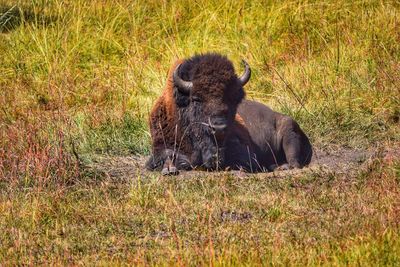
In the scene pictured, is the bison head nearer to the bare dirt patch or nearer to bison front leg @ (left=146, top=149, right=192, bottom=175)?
bison front leg @ (left=146, top=149, right=192, bottom=175)

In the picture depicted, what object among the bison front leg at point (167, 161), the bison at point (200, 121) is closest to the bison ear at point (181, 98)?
the bison at point (200, 121)

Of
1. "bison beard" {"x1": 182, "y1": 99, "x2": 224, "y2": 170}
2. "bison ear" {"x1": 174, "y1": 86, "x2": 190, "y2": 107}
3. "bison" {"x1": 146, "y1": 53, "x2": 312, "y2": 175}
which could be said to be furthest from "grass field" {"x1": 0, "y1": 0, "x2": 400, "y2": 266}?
"bison ear" {"x1": 174, "y1": 86, "x2": 190, "y2": 107}

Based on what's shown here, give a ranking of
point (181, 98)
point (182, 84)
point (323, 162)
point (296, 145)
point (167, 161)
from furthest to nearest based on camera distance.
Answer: point (296, 145)
point (323, 162)
point (181, 98)
point (182, 84)
point (167, 161)

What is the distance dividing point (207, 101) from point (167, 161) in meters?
0.72

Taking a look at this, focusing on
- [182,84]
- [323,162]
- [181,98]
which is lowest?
[323,162]

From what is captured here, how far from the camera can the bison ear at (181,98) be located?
34.2ft

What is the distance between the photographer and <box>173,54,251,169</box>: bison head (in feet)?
33.6

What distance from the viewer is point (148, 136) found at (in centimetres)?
1139

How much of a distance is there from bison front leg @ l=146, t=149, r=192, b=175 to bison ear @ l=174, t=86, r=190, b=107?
0.49m

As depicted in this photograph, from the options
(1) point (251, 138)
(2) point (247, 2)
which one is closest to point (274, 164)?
(1) point (251, 138)

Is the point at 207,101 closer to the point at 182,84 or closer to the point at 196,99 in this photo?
the point at 196,99

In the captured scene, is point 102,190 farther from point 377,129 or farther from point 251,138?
point 377,129

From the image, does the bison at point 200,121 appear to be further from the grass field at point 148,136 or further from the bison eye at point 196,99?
the grass field at point 148,136

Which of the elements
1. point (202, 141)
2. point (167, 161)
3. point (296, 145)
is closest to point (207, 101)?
point (202, 141)
